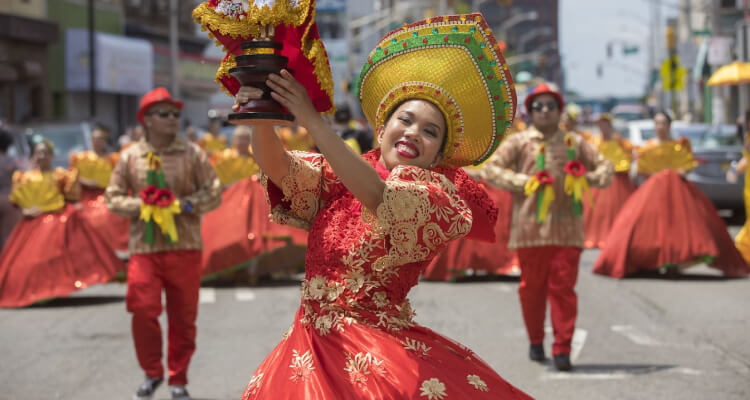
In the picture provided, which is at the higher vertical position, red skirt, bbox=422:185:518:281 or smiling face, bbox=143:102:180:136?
smiling face, bbox=143:102:180:136

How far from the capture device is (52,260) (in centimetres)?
1239

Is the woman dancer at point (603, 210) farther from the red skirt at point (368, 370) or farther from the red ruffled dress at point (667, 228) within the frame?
the red skirt at point (368, 370)

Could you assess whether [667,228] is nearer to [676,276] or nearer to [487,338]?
[676,276]

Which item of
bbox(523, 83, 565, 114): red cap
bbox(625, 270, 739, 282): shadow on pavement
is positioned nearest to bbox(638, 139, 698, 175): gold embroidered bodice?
bbox(625, 270, 739, 282): shadow on pavement

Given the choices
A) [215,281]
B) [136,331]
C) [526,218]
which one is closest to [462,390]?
[136,331]

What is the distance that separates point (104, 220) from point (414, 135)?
43.1 feet

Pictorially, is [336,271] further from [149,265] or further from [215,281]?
[215,281]

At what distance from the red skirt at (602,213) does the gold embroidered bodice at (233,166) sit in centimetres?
523

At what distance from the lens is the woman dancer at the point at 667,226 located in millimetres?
13211

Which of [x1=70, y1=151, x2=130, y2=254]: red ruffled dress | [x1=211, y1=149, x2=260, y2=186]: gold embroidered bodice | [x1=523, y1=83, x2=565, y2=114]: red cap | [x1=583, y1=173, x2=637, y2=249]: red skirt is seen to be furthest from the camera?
[x1=583, y1=173, x2=637, y2=249]: red skirt

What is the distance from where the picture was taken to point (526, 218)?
8703mm

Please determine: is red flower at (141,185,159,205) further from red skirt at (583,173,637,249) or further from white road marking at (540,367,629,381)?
red skirt at (583,173,637,249)

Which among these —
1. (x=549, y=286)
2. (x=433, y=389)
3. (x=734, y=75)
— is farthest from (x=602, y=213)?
(x=433, y=389)

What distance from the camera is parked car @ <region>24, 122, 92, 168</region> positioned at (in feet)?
68.8
